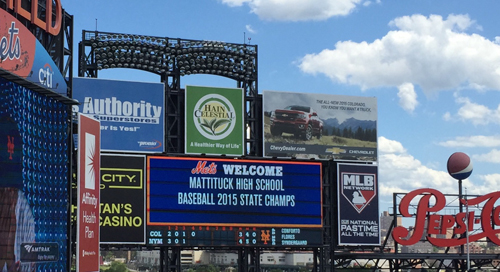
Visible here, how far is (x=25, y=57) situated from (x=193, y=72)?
61.1 feet

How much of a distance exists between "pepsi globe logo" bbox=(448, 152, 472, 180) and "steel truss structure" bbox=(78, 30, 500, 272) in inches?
229

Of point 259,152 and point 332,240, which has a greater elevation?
point 259,152

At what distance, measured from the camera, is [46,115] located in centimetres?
3047

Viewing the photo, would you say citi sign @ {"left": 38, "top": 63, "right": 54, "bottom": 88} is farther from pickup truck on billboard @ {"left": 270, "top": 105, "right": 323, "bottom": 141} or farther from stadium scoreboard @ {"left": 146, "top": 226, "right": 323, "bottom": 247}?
pickup truck on billboard @ {"left": 270, "top": 105, "right": 323, "bottom": 141}

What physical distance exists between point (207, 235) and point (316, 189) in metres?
6.97

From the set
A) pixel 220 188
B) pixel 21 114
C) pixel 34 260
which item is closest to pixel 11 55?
pixel 21 114

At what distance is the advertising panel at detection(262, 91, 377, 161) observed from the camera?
160 feet

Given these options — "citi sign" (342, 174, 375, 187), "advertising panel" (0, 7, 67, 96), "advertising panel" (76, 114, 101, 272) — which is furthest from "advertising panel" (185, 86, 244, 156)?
"advertising panel" (0, 7, 67, 96)

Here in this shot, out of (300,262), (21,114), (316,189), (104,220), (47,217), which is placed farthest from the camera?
(300,262)

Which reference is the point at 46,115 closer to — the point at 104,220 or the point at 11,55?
the point at 11,55

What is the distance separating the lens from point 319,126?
50094mm

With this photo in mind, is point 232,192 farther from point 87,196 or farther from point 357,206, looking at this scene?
point 87,196

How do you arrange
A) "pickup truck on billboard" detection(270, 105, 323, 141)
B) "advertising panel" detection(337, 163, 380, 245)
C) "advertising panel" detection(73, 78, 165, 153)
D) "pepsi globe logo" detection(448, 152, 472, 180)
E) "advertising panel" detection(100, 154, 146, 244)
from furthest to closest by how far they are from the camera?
"pepsi globe logo" detection(448, 152, 472, 180)
"pickup truck on billboard" detection(270, 105, 323, 141)
"advertising panel" detection(337, 163, 380, 245)
"advertising panel" detection(73, 78, 165, 153)
"advertising panel" detection(100, 154, 146, 244)

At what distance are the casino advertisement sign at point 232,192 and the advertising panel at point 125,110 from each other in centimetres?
154
